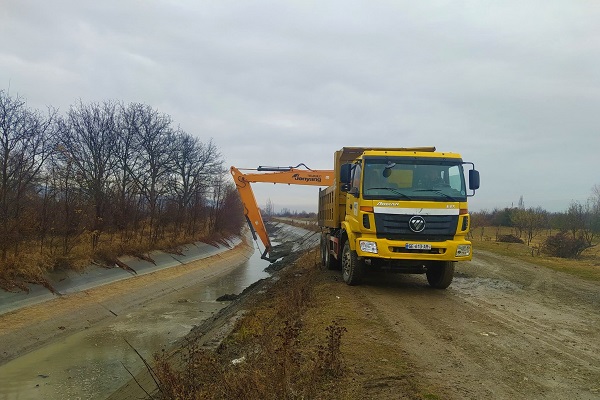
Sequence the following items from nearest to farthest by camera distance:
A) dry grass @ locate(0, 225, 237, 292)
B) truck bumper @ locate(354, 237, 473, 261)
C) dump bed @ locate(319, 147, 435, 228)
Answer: truck bumper @ locate(354, 237, 473, 261) → dump bed @ locate(319, 147, 435, 228) → dry grass @ locate(0, 225, 237, 292)

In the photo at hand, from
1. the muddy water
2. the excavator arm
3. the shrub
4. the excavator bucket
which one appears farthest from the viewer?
the excavator bucket

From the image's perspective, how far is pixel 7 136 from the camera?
16.5 meters

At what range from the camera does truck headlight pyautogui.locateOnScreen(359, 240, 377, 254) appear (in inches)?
354

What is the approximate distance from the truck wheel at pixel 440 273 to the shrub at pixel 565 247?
14716 mm

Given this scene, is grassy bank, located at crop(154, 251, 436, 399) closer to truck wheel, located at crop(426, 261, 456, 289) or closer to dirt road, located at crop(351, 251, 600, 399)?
dirt road, located at crop(351, 251, 600, 399)

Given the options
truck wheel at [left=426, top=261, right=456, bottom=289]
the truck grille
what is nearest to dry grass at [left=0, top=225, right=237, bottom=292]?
the truck grille

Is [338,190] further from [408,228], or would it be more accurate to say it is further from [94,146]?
[94,146]

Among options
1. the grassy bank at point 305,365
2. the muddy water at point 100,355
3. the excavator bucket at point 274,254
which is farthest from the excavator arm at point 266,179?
the grassy bank at point 305,365

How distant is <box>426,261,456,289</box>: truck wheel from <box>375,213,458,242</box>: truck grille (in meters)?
1.07

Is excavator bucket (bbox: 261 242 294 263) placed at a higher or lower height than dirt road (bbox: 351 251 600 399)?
lower

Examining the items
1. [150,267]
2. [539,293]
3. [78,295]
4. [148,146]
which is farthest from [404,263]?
[148,146]

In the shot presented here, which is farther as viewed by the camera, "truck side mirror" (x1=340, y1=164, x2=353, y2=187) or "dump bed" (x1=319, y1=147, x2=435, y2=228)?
"dump bed" (x1=319, y1=147, x2=435, y2=228)

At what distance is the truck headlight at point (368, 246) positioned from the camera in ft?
29.5

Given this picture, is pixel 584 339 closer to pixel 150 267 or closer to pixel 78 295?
pixel 78 295
